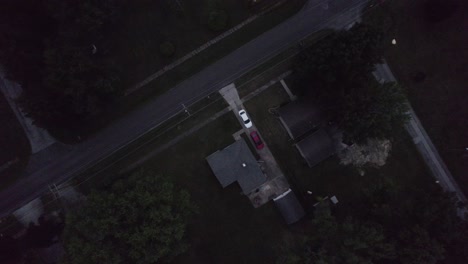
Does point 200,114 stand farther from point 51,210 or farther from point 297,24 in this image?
point 51,210

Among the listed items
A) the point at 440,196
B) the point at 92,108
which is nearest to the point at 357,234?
the point at 440,196

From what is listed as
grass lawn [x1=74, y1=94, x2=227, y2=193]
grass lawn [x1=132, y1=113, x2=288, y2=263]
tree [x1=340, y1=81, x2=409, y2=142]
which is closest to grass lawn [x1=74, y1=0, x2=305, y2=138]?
grass lawn [x1=74, y1=94, x2=227, y2=193]

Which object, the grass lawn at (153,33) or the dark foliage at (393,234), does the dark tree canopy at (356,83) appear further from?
the grass lawn at (153,33)

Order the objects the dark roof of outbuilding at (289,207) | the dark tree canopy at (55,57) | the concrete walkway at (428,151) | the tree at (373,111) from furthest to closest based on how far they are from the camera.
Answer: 1. the concrete walkway at (428,151)
2. the dark roof of outbuilding at (289,207)
3. the tree at (373,111)
4. the dark tree canopy at (55,57)

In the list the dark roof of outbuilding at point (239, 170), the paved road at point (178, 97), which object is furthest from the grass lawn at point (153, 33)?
the dark roof of outbuilding at point (239, 170)

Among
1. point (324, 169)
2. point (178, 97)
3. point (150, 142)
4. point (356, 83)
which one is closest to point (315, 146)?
point (324, 169)

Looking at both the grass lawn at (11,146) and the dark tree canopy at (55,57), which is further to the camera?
the grass lawn at (11,146)

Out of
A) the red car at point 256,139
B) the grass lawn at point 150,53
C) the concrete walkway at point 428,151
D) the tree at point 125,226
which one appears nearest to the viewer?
the tree at point 125,226
